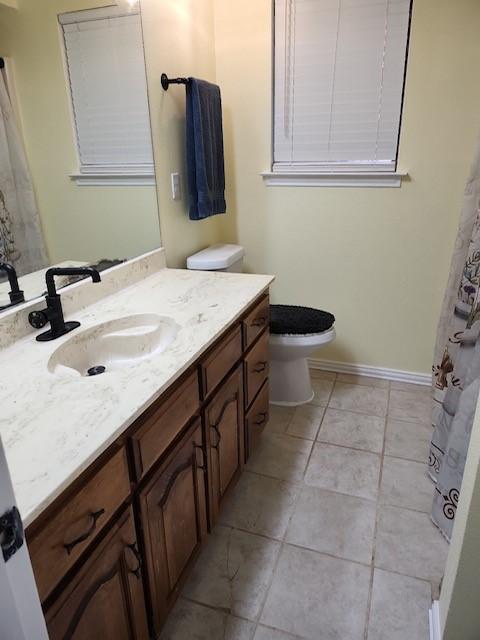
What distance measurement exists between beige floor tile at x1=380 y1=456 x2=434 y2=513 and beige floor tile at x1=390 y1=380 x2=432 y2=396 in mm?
676

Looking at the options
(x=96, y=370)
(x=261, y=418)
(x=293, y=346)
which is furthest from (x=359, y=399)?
(x=96, y=370)

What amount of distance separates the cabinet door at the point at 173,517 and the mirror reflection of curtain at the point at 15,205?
743 millimetres

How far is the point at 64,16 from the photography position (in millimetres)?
1448

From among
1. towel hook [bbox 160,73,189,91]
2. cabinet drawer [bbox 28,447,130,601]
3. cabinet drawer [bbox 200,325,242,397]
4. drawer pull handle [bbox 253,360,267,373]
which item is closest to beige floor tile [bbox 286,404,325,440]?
drawer pull handle [bbox 253,360,267,373]

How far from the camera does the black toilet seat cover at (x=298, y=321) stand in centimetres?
224

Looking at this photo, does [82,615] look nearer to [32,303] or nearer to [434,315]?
[32,303]

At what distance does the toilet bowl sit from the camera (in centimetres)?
223

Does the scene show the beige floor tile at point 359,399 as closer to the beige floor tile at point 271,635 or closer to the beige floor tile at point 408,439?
the beige floor tile at point 408,439

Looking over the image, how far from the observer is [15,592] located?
20.6 inches

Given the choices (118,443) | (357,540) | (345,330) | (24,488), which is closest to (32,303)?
(118,443)

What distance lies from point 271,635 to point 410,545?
618 millimetres

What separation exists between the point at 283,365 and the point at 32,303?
142cm

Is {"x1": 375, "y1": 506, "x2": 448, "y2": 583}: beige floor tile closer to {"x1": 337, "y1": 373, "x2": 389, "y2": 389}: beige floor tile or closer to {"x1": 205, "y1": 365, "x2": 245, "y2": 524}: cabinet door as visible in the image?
{"x1": 205, "y1": 365, "x2": 245, "y2": 524}: cabinet door

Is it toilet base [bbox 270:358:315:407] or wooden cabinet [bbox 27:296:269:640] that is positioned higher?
wooden cabinet [bbox 27:296:269:640]
